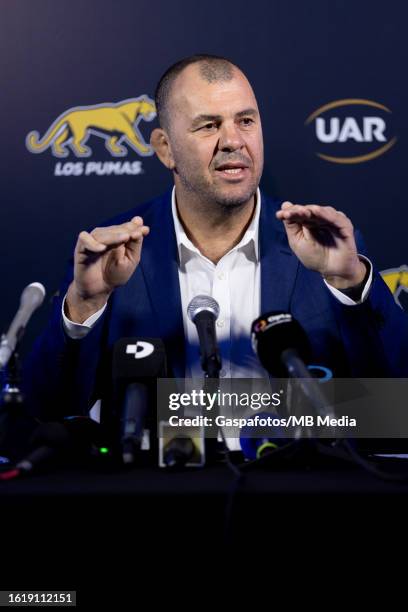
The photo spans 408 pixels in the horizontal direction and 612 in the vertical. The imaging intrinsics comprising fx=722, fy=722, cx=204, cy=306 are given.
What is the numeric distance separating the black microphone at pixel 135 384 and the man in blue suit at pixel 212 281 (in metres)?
0.41

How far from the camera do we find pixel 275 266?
246 cm

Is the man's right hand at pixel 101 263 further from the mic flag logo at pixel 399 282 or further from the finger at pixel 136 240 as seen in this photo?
the mic flag logo at pixel 399 282

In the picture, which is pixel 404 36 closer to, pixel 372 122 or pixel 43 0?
pixel 372 122

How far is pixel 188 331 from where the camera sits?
2.40 meters

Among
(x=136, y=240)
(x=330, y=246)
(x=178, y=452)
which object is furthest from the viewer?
(x=330, y=246)

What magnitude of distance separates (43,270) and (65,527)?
60.5 inches

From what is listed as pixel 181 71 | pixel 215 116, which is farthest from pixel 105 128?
pixel 215 116

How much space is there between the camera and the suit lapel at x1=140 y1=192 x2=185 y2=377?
2375 mm

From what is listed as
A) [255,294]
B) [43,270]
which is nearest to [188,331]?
[255,294]

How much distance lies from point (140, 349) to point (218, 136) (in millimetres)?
1052

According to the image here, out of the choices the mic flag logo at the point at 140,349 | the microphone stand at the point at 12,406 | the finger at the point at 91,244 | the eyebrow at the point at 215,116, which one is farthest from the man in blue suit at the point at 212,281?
the microphone stand at the point at 12,406

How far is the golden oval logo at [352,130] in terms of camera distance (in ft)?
8.51

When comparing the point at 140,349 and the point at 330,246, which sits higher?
the point at 330,246

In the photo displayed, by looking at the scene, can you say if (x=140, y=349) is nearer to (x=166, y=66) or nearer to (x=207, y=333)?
(x=207, y=333)
